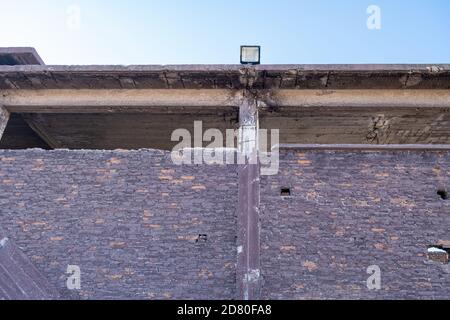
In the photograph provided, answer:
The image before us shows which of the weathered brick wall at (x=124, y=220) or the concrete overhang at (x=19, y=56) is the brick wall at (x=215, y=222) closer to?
the weathered brick wall at (x=124, y=220)

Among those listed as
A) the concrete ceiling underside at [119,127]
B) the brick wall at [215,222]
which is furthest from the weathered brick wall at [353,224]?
the concrete ceiling underside at [119,127]

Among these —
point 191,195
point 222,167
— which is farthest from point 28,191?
point 222,167

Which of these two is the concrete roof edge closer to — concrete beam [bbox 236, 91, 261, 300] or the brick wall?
concrete beam [bbox 236, 91, 261, 300]

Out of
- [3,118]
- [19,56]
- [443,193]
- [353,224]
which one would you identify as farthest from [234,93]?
[3,118]

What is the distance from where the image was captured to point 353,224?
6.20m

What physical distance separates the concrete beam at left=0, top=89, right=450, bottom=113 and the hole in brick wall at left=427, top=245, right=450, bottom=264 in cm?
261

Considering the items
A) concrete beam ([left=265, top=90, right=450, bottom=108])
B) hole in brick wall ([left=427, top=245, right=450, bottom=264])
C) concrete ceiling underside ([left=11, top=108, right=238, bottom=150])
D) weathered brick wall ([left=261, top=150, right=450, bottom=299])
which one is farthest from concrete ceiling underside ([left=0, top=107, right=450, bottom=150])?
hole in brick wall ([left=427, top=245, right=450, bottom=264])

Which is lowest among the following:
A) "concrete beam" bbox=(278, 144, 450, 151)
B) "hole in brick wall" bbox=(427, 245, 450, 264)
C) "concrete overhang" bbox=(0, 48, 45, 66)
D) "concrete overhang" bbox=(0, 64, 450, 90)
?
"hole in brick wall" bbox=(427, 245, 450, 264)

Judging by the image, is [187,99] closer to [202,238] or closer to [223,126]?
[223,126]

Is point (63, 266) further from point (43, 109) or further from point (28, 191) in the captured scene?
point (43, 109)

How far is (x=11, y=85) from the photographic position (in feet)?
24.6

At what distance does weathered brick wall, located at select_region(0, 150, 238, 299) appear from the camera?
591 centimetres

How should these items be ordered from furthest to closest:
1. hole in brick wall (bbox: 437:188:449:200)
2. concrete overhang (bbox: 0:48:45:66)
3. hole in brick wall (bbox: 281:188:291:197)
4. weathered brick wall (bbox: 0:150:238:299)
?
concrete overhang (bbox: 0:48:45:66), hole in brick wall (bbox: 281:188:291:197), hole in brick wall (bbox: 437:188:449:200), weathered brick wall (bbox: 0:150:238:299)

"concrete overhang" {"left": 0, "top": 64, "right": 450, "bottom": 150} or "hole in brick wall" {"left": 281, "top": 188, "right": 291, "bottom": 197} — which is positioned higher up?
"concrete overhang" {"left": 0, "top": 64, "right": 450, "bottom": 150}
